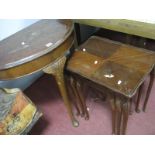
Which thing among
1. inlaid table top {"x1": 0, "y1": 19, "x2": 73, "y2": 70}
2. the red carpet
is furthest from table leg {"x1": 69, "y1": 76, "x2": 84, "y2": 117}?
inlaid table top {"x1": 0, "y1": 19, "x2": 73, "y2": 70}

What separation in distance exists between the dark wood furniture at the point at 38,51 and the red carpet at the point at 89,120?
13.8 inches

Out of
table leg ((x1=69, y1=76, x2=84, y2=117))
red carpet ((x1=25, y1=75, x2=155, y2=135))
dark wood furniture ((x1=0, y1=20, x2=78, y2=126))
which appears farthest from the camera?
red carpet ((x1=25, y1=75, x2=155, y2=135))

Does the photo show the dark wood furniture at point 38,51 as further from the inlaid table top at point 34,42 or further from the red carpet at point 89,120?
the red carpet at point 89,120

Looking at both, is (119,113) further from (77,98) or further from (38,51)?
(38,51)

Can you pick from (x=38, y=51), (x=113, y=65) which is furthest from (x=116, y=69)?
(x=38, y=51)

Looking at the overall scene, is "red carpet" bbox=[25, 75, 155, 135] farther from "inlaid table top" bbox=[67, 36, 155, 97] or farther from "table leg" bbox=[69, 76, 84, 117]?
"inlaid table top" bbox=[67, 36, 155, 97]

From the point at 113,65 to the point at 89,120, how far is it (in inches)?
22.1

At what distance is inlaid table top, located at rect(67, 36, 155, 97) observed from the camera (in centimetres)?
95

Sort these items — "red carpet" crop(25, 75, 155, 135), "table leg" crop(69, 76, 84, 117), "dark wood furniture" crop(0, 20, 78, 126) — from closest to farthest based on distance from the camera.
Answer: "dark wood furniture" crop(0, 20, 78, 126) → "table leg" crop(69, 76, 84, 117) → "red carpet" crop(25, 75, 155, 135)

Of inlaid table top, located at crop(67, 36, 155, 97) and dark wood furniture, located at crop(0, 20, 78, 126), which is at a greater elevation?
dark wood furniture, located at crop(0, 20, 78, 126)

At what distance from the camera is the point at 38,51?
97 centimetres

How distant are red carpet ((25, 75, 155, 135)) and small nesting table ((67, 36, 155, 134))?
0.17 metres
